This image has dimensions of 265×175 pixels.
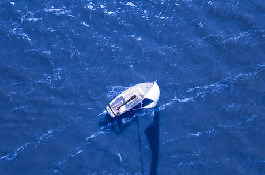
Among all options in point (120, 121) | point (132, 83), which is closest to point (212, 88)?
point (132, 83)

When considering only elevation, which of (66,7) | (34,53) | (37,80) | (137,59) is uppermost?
(66,7)

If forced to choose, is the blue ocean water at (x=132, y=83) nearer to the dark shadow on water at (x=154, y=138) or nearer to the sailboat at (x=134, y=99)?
the dark shadow on water at (x=154, y=138)

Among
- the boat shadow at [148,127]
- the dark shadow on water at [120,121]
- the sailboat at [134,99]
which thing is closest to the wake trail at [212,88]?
the sailboat at [134,99]

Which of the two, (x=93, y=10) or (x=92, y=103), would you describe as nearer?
(x=92, y=103)

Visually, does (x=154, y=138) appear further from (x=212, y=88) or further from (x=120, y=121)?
(x=212, y=88)

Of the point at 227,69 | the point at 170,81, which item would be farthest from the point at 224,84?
the point at 170,81

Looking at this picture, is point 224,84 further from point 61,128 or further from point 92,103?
point 61,128

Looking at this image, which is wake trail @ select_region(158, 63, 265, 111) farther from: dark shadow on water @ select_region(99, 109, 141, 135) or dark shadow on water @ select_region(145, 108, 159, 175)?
dark shadow on water @ select_region(99, 109, 141, 135)
